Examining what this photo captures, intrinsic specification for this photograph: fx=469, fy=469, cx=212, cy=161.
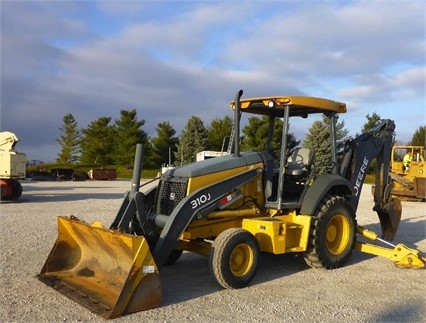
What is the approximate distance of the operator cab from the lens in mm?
7328

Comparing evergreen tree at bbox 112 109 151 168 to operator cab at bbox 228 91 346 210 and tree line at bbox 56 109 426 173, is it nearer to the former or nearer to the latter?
tree line at bbox 56 109 426 173

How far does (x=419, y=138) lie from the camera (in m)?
48.2

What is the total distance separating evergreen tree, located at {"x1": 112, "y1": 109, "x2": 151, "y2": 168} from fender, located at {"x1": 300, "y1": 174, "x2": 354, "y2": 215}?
4445 centimetres

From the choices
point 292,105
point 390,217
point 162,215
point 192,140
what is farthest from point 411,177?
point 192,140

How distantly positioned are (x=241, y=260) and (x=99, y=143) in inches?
1967

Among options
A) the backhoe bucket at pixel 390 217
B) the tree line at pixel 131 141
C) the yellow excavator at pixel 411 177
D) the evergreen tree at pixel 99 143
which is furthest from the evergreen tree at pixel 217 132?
the backhoe bucket at pixel 390 217

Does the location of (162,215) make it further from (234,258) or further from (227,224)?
(234,258)

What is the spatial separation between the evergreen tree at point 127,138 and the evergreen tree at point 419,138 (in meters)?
28.4

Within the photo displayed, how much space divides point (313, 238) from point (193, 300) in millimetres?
2315

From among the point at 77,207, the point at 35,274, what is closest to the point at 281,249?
the point at 35,274

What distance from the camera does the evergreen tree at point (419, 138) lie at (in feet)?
157

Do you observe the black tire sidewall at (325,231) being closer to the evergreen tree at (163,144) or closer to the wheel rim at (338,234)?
the wheel rim at (338,234)

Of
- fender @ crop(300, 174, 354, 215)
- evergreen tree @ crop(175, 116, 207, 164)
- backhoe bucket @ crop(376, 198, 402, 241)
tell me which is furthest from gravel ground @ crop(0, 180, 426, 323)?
evergreen tree @ crop(175, 116, 207, 164)

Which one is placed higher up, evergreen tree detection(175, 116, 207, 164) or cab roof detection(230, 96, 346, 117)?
evergreen tree detection(175, 116, 207, 164)
